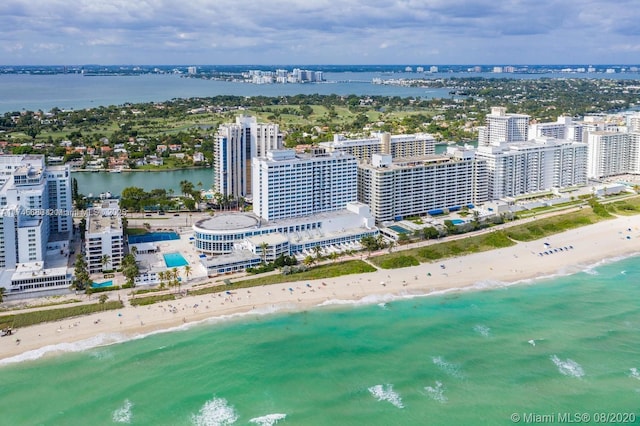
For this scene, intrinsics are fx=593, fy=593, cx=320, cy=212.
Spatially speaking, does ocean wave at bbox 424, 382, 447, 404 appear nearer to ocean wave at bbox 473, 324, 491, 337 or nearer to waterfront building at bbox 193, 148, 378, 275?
ocean wave at bbox 473, 324, 491, 337

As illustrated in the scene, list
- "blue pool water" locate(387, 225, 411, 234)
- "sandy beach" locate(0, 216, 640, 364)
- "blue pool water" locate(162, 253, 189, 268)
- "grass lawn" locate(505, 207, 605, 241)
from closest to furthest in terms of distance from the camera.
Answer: "sandy beach" locate(0, 216, 640, 364) < "blue pool water" locate(162, 253, 189, 268) < "blue pool water" locate(387, 225, 411, 234) < "grass lawn" locate(505, 207, 605, 241)

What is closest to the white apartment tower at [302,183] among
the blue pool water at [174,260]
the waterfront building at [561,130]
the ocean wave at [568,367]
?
the blue pool water at [174,260]

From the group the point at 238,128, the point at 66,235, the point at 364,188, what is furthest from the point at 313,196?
the point at 66,235

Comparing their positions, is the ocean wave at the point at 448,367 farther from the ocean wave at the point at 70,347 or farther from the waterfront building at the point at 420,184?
the waterfront building at the point at 420,184

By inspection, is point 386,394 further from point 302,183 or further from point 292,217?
point 302,183

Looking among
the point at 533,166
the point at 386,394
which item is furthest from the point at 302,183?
the point at 533,166

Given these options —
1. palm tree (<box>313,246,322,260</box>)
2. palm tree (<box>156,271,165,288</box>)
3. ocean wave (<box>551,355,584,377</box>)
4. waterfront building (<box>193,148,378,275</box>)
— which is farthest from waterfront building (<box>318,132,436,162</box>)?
ocean wave (<box>551,355,584,377</box>)
